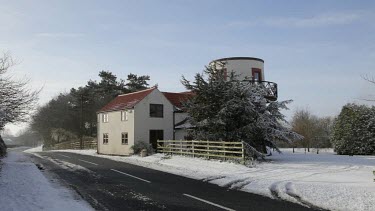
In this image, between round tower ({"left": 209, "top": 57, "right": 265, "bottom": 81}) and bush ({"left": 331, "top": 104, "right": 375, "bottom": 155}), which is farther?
Result: bush ({"left": 331, "top": 104, "right": 375, "bottom": 155})

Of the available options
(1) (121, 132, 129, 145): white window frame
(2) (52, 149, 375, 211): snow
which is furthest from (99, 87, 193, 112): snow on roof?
(2) (52, 149, 375, 211): snow

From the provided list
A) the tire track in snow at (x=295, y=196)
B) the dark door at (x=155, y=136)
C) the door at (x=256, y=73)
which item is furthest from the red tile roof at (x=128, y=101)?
the tire track in snow at (x=295, y=196)

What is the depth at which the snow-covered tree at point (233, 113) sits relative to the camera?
2511cm

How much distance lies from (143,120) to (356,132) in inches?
783

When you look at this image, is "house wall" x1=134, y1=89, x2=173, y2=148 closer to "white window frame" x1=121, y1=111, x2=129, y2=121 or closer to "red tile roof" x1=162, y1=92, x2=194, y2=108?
"red tile roof" x1=162, y1=92, x2=194, y2=108

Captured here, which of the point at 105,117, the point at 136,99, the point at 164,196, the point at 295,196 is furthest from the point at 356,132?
the point at 164,196

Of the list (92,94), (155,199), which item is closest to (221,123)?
(155,199)

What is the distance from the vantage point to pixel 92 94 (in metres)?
69.8

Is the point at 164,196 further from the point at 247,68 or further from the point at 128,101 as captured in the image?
the point at 128,101

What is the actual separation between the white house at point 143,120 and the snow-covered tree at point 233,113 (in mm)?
8152

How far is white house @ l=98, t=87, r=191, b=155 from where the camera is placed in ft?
119

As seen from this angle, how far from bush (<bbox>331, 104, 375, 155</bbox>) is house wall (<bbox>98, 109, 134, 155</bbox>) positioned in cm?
2010

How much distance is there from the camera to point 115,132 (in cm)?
3944

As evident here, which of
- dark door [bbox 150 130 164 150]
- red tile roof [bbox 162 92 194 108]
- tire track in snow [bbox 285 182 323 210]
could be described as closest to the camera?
tire track in snow [bbox 285 182 323 210]
